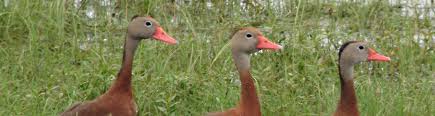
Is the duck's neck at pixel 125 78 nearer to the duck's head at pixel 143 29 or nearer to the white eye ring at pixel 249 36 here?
the duck's head at pixel 143 29

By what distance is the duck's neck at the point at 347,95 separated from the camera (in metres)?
7.28

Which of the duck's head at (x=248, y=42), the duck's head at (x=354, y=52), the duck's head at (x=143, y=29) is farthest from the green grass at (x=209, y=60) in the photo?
the duck's head at (x=248, y=42)

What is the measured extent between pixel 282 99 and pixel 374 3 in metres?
2.36

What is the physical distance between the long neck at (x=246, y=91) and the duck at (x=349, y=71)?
44 centimetres

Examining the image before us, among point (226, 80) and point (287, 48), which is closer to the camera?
point (226, 80)

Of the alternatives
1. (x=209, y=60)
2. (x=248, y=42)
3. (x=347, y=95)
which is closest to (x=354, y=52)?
(x=347, y=95)

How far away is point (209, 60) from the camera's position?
29.5 ft

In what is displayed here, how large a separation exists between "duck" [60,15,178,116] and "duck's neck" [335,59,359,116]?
1.04 m

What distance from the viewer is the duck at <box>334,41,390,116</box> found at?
23.9 ft

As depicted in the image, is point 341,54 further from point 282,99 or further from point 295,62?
point 295,62

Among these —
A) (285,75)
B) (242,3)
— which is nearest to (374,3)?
(242,3)

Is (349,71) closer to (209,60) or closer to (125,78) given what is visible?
(125,78)

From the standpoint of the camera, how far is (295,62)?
29.2ft

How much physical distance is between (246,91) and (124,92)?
683 millimetres
